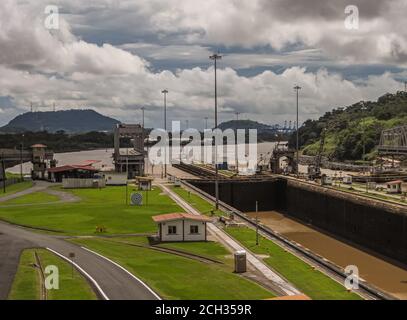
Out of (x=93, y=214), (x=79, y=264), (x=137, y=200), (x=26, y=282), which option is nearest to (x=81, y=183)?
(x=137, y=200)

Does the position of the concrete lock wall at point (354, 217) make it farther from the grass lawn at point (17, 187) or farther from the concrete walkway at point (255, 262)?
the grass lawn at point (17, 187)

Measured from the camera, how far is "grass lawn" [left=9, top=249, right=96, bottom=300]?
112 feet

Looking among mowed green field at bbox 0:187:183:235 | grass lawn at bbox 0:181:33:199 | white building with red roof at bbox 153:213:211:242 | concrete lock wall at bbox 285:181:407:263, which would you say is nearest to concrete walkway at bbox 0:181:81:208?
grass lawn at bbox 0:181:33:199

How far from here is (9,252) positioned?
47625 mm

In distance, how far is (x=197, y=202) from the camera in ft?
276

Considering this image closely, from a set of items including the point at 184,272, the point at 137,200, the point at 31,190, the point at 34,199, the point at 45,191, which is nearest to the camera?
the point at 184,272

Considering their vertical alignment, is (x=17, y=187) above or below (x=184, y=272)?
below

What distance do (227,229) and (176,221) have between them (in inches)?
343

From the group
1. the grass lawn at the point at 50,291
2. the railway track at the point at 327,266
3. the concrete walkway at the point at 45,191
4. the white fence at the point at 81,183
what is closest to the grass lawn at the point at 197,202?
the railway track at the point at 327,266

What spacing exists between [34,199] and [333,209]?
4754 cm

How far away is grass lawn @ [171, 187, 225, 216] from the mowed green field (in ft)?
9.42

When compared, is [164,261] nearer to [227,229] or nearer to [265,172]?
[227,229]

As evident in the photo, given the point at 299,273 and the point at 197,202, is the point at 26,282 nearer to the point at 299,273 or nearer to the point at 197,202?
the point at 299,273
